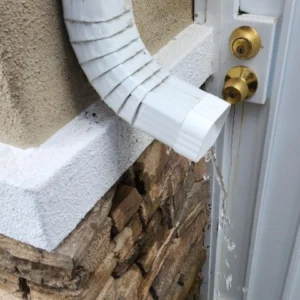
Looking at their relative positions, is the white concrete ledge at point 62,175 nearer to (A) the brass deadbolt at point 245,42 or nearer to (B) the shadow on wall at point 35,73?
(B) the shadow on wall at point 35,73

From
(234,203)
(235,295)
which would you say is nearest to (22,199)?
(234,203)

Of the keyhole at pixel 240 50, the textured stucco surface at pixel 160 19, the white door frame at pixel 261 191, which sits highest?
the textured stucco surface at pixel 160 19

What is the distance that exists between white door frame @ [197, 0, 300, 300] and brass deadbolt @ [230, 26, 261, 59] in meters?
0.04

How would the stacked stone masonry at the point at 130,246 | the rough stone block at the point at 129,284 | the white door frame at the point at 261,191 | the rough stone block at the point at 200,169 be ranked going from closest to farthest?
1. the stacked stone masonry at the point at 130,246
2. the rough stone block at the point at 129,284
3. the white door frame at the point at 261,191
4. the rough stone block at the point at 200,169

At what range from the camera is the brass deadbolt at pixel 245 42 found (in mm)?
831

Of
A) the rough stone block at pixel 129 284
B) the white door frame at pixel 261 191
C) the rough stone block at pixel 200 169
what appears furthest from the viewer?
the rough stone block at pixel 200 169

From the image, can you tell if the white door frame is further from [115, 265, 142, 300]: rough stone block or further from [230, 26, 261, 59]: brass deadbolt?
[115, 265, 142, 300]: rough stone block

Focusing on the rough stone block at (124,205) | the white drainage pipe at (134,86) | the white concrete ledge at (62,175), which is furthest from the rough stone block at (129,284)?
the white drainage pipe at (134,86)

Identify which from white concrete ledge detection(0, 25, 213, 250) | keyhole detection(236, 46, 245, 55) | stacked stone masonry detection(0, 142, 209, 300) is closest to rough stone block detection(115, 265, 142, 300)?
stacked stone masonry detection(0, 142, 209, 300)

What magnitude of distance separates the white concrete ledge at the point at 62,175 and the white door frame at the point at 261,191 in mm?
379

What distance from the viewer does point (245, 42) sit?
84 centimetres

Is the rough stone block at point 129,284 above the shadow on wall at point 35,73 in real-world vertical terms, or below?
below

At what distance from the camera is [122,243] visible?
74 centimetres

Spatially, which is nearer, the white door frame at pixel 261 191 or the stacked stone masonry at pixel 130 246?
the stacked stone masonry at pixel 130 246
